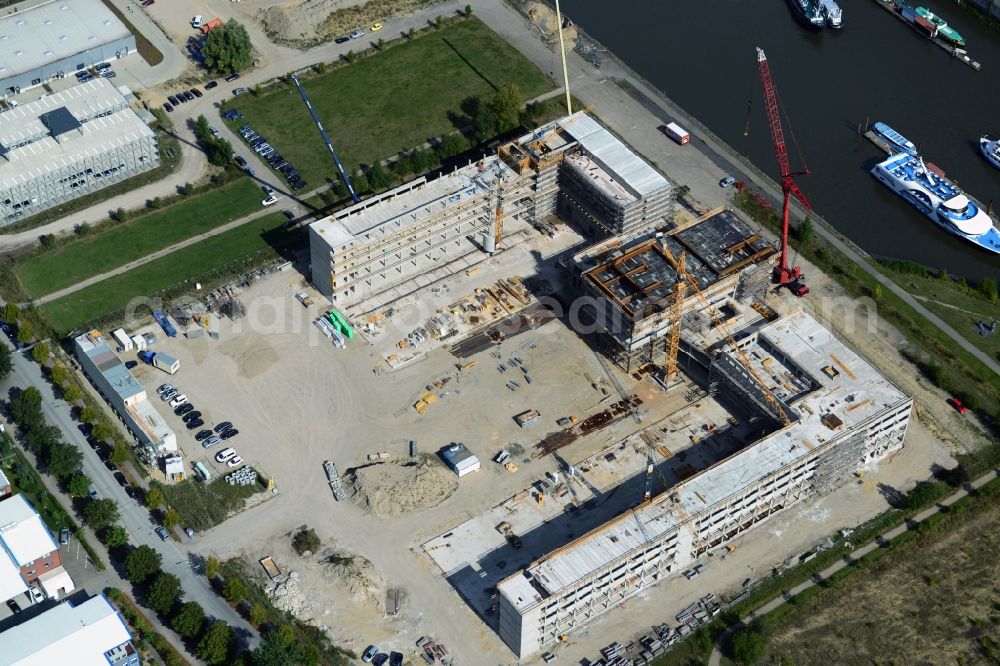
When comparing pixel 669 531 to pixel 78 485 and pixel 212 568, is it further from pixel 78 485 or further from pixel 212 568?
pixel 78 485

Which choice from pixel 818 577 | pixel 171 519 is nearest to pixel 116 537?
pixel 171 519

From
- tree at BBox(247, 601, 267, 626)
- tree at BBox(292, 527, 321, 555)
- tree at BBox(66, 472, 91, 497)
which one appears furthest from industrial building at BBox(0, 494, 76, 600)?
tree at BBox(292, 527, 321, 555)

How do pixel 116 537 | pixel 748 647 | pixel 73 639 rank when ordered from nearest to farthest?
1. pixel 73 639
2. pixel 748 647
3. pixel 116 537

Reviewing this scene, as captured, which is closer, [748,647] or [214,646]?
[214,646]

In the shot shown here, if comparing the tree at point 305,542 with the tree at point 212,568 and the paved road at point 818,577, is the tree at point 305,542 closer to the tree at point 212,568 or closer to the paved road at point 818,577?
the tree at point 212,568

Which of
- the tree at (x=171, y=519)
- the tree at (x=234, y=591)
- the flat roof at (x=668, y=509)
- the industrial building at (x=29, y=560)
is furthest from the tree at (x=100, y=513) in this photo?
the flat roof at (x=668, y=509)

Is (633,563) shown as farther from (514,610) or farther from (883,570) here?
(883,570)
